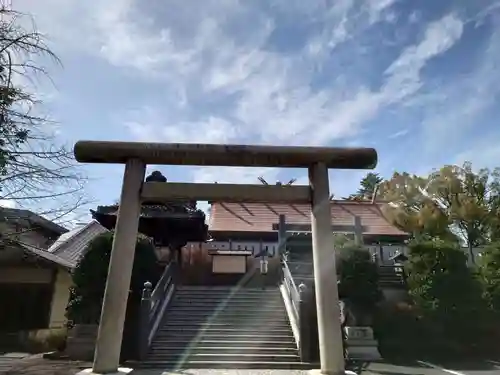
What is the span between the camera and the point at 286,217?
78.6 ft

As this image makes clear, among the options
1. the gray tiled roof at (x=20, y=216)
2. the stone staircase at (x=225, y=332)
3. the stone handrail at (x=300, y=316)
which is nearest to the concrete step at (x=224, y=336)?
the stone staircase at (x=225, y=332)

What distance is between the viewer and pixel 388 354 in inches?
515

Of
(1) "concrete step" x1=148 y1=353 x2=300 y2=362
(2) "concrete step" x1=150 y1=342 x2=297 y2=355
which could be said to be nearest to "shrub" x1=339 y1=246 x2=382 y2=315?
(2) "concrete step" x1=150 y1=342 x2=297 y2=355

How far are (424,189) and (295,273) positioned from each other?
602 inches

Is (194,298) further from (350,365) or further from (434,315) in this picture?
(434,315)

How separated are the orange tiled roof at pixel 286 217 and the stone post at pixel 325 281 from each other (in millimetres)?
14597

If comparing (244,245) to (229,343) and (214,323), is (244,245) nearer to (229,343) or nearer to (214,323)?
(214,323)

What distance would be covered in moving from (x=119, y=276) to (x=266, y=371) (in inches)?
214

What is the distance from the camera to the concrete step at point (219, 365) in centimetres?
1009

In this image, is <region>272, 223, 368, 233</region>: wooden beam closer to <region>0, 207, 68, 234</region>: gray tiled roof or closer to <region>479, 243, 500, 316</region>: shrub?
<region>479, 243, 500, 316</region>: shrub

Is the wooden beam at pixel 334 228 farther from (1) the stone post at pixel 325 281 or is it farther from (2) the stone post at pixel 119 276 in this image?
(2) the stone post at pixel 119 276

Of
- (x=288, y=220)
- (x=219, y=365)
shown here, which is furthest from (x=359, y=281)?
(x=288, y=220)

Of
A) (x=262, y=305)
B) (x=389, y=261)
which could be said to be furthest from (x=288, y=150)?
(x=389, y=261)

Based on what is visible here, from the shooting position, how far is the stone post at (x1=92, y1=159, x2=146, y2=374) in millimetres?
5910
